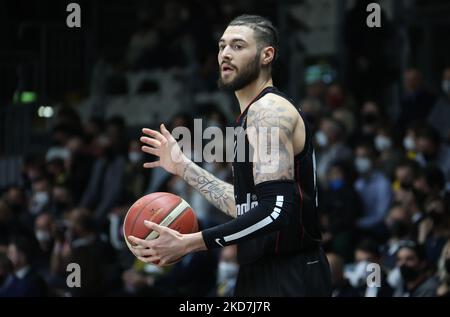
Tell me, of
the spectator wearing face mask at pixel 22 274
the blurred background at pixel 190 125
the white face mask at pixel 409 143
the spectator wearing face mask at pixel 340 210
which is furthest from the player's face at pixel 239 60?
the white face mask at pixel 409 143

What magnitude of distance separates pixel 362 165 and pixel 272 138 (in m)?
7.16

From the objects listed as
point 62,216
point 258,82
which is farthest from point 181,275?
point 258,82

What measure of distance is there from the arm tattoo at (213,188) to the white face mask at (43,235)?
22.0 feet

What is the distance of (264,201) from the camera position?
5.48m

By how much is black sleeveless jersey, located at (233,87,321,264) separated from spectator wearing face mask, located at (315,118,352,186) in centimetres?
697

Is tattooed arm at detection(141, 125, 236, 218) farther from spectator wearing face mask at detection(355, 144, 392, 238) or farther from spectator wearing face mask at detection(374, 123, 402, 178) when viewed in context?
spectator wearing face mask at detection(374, 123, 402, 178)

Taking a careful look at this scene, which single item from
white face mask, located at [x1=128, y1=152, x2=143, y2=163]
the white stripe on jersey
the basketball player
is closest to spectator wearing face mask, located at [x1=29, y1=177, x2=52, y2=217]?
white face mask, located at [x1=128, y1=152, x2=143, y2=163]

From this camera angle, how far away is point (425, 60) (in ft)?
50.9

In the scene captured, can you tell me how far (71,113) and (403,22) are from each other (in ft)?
16.7

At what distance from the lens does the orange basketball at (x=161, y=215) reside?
578cm

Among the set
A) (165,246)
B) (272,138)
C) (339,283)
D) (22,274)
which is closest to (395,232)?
Answer: (339,283)

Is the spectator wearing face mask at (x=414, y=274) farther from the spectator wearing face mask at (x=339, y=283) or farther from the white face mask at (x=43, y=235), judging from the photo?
the white face mask at (x=43, y=235)

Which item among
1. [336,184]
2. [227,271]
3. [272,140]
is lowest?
[227,271]

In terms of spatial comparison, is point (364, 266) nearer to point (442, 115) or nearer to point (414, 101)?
point (442, 115)
